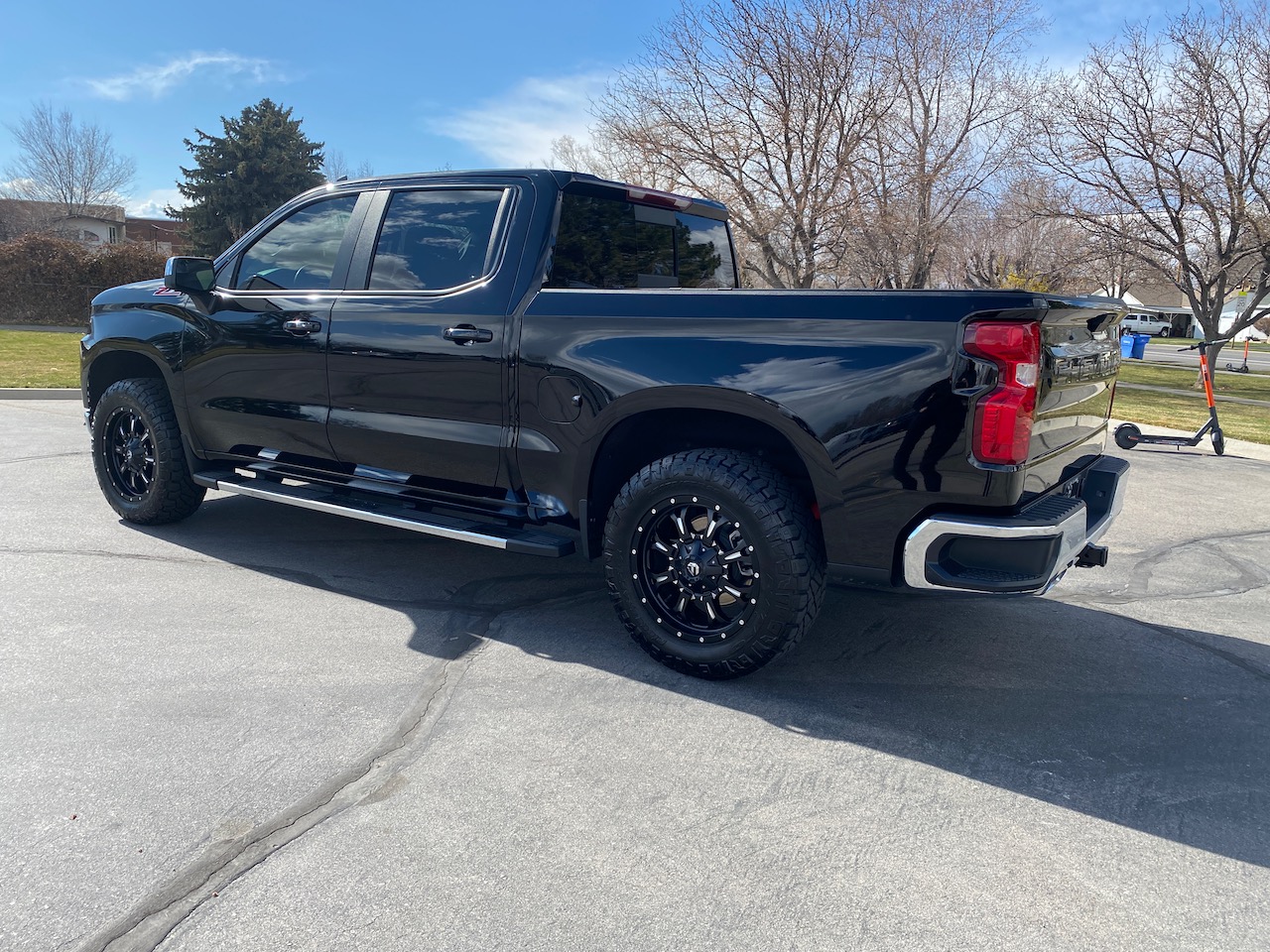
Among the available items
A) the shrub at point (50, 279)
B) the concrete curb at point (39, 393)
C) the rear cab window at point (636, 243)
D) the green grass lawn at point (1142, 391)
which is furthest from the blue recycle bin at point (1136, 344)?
the shrub at point (50, 279)

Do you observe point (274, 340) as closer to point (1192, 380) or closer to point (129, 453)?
point (129, 453)

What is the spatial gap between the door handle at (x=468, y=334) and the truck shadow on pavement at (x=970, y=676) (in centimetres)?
127

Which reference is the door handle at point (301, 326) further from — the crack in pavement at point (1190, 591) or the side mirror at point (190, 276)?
the crack in pavement at point (1190, 591)

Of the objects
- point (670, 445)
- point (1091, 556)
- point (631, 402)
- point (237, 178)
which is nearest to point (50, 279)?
point (237, 178)

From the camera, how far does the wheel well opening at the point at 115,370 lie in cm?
571

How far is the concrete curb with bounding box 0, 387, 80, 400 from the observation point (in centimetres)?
1177

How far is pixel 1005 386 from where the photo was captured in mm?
3076

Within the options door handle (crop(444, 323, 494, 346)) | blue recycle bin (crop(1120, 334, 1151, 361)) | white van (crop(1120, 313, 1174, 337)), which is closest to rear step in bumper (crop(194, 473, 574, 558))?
door handle (crop(444, 323, 494, 346))

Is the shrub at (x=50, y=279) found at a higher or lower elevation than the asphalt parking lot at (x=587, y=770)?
higher

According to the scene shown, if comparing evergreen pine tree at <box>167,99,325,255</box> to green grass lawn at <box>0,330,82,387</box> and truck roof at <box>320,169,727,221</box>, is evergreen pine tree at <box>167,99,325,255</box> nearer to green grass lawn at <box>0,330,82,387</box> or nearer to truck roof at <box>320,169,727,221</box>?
green grass lawn at <box>0,330,82,387</box>

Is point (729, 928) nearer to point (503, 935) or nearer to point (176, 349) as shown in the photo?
point (503, 935)

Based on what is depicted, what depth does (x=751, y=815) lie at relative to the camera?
281 centimetres

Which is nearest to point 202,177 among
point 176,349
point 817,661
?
point 176,349

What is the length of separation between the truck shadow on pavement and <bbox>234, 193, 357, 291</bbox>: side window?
4.91ft
